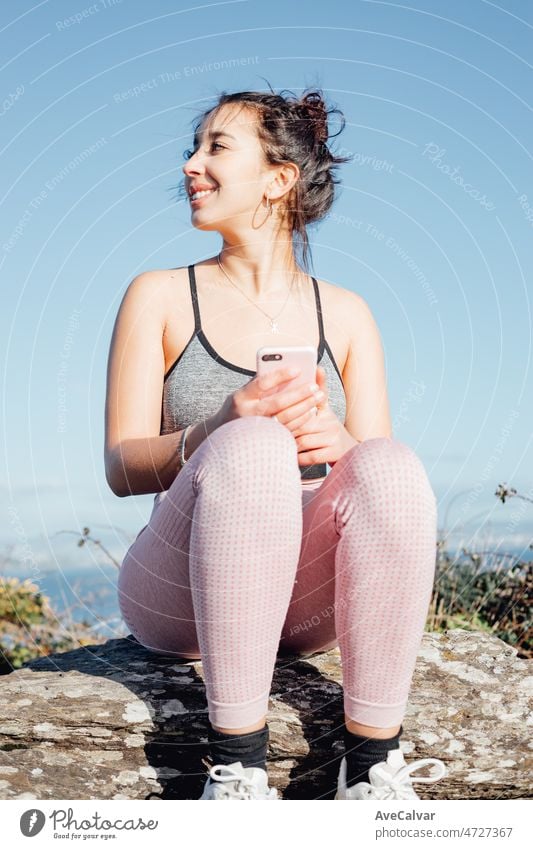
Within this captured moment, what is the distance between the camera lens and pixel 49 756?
7.23 feet

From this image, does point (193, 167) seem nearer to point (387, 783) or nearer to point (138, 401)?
point (138, 401)

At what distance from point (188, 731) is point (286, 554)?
67cm

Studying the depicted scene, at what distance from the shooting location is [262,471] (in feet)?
6.17

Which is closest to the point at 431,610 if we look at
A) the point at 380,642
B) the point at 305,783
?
the point at 305,783

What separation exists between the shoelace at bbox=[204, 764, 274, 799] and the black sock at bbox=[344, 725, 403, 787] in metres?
0.25

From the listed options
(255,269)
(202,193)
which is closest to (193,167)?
(202,193)

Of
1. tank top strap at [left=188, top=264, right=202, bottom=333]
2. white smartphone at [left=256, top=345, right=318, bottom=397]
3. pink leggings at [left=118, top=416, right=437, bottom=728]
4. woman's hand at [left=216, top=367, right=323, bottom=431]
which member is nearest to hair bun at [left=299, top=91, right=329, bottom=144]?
tank top strap at [left=188, top=264, right=202, bottom=333]

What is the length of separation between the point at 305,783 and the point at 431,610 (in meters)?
2.17

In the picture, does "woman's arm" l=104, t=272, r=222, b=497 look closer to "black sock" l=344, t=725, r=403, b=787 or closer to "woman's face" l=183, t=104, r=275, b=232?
"woman's face" l=183, t=104, r=275, b=232

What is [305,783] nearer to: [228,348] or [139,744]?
[139,744]

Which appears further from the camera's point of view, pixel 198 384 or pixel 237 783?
pixel 198 384

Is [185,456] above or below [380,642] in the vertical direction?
above

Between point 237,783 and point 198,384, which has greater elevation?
point 198,384

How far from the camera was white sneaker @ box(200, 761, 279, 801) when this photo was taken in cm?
194
